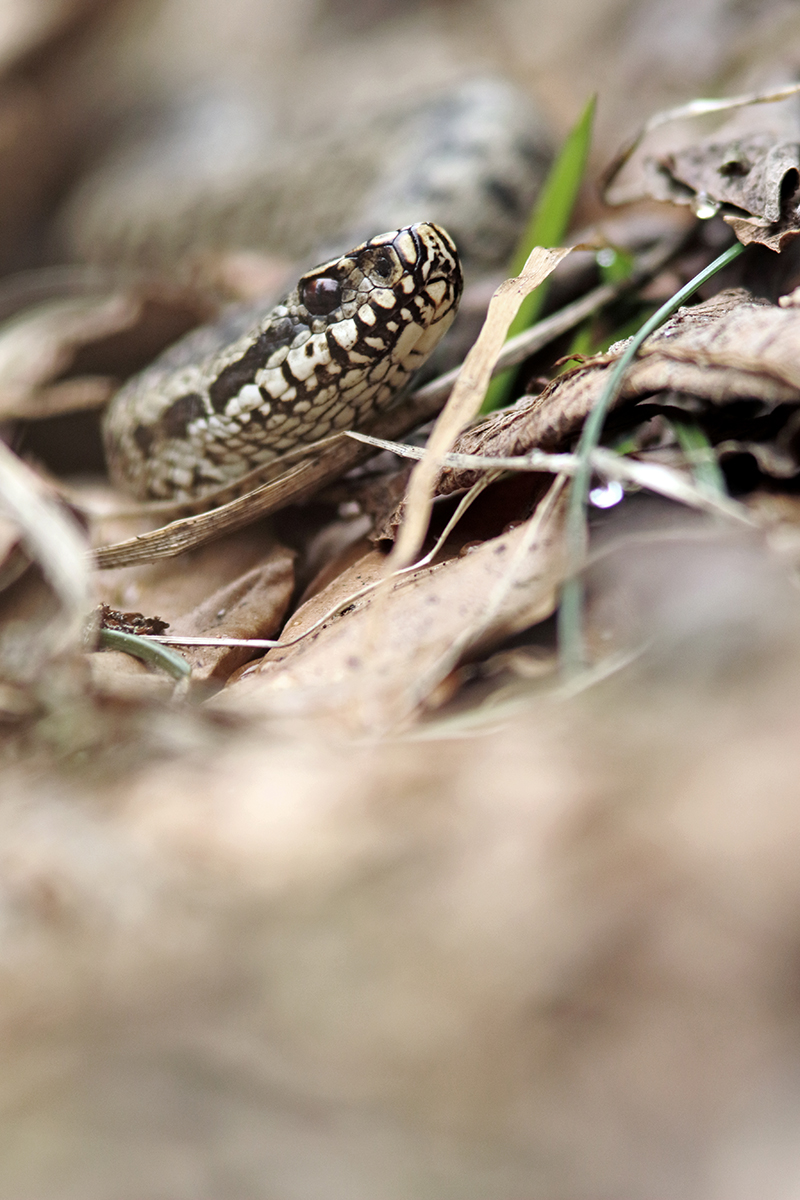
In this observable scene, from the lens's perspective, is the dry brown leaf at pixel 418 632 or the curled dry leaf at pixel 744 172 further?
the curled dry leaf at pixel 744 172

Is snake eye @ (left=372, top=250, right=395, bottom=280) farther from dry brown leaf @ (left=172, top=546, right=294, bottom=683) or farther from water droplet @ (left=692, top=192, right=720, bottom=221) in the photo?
water droplet @ (left=692, top=192, right=720, bottom=221)

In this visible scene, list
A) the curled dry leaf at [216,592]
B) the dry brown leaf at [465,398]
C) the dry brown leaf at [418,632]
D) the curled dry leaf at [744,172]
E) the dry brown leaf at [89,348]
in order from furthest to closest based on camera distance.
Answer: the dry brown leaf at [89,348]
the curled dry leaf at [744,172]
the curled dry leaf at [216,592]
the dry brown leaf at [465,398]
the dry brown leaf at [418,632]

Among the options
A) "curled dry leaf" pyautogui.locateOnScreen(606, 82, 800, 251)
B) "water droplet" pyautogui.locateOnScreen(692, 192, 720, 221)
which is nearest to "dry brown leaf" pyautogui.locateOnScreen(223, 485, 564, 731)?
"curled dry leaf" pyautogui.locateOnScreen(606, 82, 800, 251)

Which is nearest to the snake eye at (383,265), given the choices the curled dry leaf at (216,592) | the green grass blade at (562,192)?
the green grass blade at (562,192)

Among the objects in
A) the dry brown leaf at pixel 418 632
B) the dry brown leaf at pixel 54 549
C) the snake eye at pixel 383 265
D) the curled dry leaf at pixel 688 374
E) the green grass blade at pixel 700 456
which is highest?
the snake eye at pixel 383 265

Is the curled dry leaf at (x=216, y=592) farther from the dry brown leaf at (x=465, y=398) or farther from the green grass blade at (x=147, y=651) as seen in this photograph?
the dry brown leaf at (x=465, y=398)

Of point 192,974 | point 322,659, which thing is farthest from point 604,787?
point 322,659
